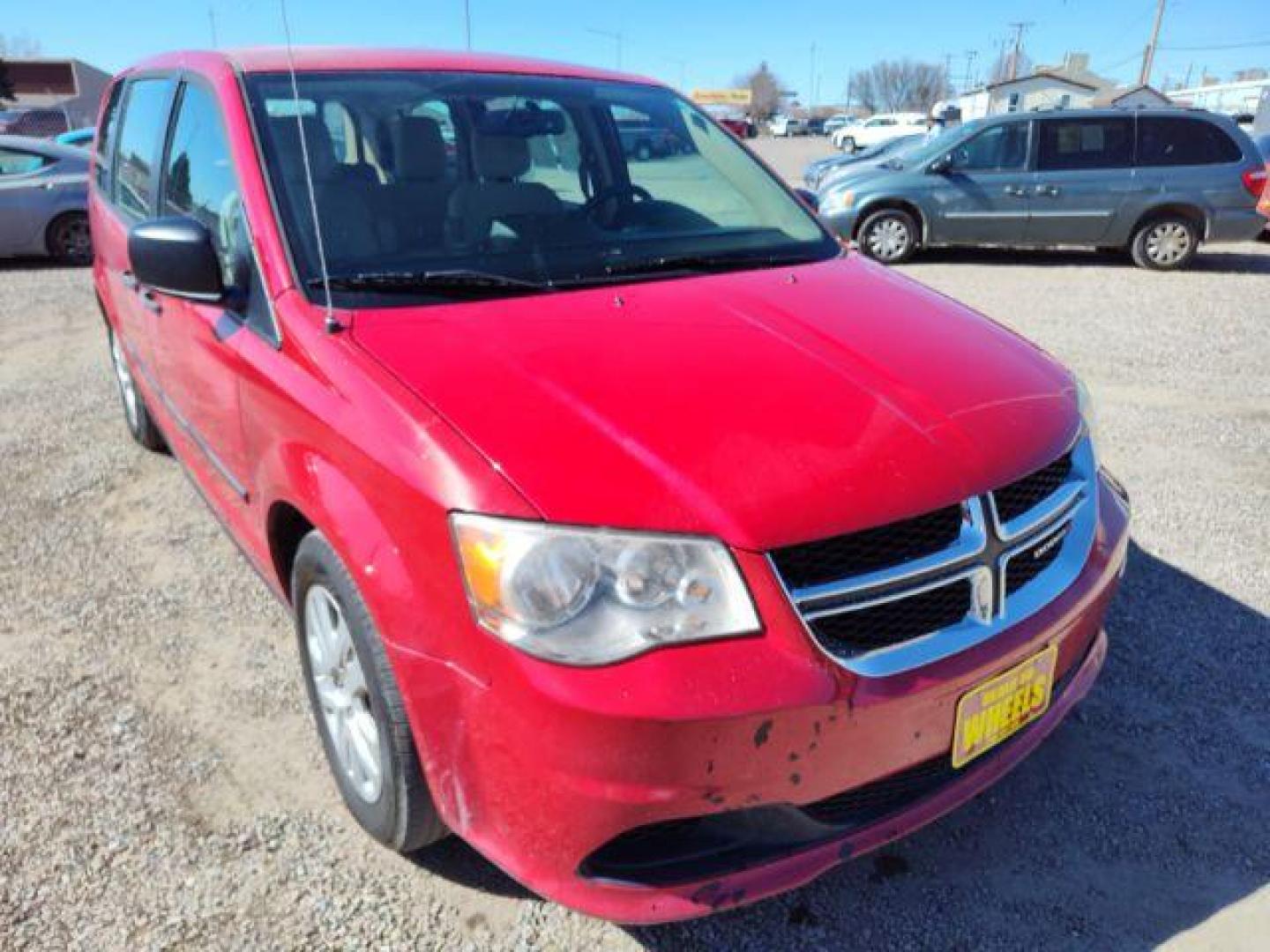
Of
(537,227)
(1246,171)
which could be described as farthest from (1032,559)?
(1246,171)

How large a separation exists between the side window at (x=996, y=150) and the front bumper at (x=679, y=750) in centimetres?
992

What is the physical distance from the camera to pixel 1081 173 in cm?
1017

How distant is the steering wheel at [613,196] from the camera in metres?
2.79

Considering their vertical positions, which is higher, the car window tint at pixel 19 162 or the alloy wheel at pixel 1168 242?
the car window tint at pixel 19 162

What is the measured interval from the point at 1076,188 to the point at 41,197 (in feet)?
36.8

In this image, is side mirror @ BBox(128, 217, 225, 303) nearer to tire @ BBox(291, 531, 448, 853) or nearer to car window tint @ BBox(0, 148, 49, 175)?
tire @ BBox(291, 531, 448, 853)

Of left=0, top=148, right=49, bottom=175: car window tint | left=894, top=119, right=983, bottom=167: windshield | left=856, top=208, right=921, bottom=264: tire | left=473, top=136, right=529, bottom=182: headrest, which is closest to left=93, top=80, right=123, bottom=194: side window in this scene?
left=473, top=136, right=529, bottom=182: headrest

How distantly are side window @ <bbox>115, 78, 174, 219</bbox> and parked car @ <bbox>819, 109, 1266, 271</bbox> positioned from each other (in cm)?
806

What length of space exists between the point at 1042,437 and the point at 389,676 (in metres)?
1.46

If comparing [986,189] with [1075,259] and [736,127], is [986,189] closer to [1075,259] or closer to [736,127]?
[1075,259]

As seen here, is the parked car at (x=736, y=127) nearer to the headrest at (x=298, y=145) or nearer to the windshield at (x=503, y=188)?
the windshield at (x=503, y=188)

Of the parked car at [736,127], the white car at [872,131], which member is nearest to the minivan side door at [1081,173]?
the parked car at [736,127]

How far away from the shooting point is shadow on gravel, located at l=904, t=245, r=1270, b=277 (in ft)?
35.0

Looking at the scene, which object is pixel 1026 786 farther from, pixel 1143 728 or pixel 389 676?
pixel 389 676
